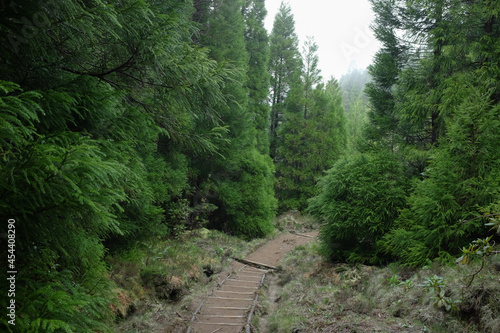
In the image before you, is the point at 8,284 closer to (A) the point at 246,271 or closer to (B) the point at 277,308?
(B) the point at 277,308

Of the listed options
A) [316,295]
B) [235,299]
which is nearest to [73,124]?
[235,299]

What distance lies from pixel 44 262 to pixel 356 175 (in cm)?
732

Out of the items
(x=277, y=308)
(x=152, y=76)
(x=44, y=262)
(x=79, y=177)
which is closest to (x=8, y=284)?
(x=44, y=262)

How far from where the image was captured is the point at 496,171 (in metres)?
5.05

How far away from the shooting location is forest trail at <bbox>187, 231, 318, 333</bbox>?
5.57 metres
